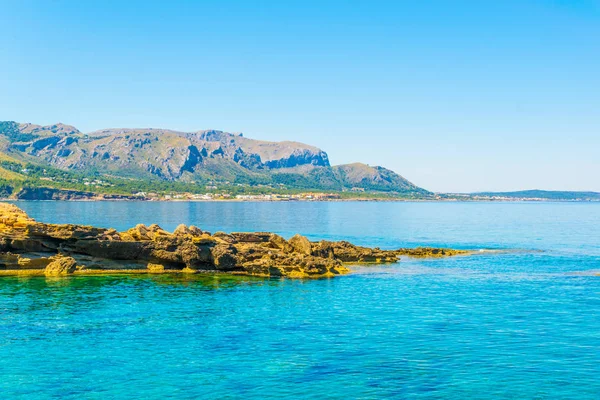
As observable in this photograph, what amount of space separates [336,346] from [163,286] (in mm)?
27763

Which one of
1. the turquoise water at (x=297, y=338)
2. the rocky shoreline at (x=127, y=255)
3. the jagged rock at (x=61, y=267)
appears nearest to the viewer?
the turquoise water at (x=297, y=338)

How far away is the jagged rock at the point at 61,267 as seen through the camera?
61656 mm

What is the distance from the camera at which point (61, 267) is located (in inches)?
2445

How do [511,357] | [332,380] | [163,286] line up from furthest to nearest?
[163,286] → [511,357] → [332,380]

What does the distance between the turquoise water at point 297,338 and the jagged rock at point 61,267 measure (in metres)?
3.27

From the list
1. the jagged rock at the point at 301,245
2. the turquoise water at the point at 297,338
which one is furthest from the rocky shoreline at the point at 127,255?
the turquoise water at the point at 297,338

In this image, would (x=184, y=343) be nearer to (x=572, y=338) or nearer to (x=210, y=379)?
(x=210, y=379)

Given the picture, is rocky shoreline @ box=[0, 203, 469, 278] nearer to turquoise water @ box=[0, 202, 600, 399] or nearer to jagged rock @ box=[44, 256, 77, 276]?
jagged rock @ box=[44, 256, 77, 276]

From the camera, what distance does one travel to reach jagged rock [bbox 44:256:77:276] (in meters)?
61.7

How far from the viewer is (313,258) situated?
221ft

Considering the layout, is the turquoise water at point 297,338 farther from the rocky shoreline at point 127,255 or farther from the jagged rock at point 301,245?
the jagged rock at point 301,245

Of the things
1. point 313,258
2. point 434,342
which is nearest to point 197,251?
point 313,258

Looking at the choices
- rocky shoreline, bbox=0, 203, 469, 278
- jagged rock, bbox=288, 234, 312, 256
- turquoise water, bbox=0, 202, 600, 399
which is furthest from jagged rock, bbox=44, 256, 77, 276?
jagged rock, bbox=288, 234, 312, 256

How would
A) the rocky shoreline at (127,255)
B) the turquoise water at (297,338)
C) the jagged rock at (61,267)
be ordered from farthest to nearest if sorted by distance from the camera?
the rocky shoreline at (127,255), the jagged rock at (61,267), the turquoise water at (297,338)
